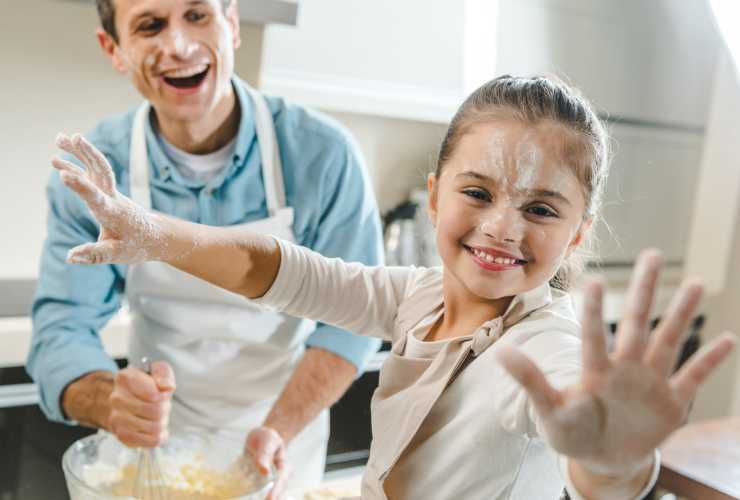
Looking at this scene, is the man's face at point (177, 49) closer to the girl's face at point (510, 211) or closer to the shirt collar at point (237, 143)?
the shirt collar at point (237, 143)

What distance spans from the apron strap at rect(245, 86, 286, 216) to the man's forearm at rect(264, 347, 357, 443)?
0.18m

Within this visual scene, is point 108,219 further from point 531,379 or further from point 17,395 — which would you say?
point 17,395

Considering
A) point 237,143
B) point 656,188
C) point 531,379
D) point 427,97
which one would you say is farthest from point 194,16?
point 656,188

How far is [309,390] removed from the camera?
0.85 m

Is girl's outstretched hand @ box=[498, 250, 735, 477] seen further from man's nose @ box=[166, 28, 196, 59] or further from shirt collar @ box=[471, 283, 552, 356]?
man's nose @ box=[166, 28, 196, 59]

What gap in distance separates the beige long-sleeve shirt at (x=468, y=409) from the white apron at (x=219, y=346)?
40 centimetres

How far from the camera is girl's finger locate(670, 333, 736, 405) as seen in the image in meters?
0.29

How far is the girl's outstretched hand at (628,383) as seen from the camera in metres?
0.29

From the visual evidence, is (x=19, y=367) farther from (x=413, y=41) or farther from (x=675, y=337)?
(x=675, y=337)

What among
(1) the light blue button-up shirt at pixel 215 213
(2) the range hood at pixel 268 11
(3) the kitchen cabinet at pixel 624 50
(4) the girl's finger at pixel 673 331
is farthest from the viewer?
(3) the kitchen cabinet at pixel 624 50

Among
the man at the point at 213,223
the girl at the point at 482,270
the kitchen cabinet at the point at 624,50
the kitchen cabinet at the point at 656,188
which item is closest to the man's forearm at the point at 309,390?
the man at the point at 213,223

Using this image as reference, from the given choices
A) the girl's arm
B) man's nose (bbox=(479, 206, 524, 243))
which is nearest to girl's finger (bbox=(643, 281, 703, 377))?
man's nose (bbox=(479, 206, 524, 243))

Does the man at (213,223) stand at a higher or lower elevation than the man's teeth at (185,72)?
lower

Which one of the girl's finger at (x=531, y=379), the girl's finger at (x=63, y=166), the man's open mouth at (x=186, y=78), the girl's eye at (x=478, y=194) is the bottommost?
the girl's finger at (x=531, y=379)
